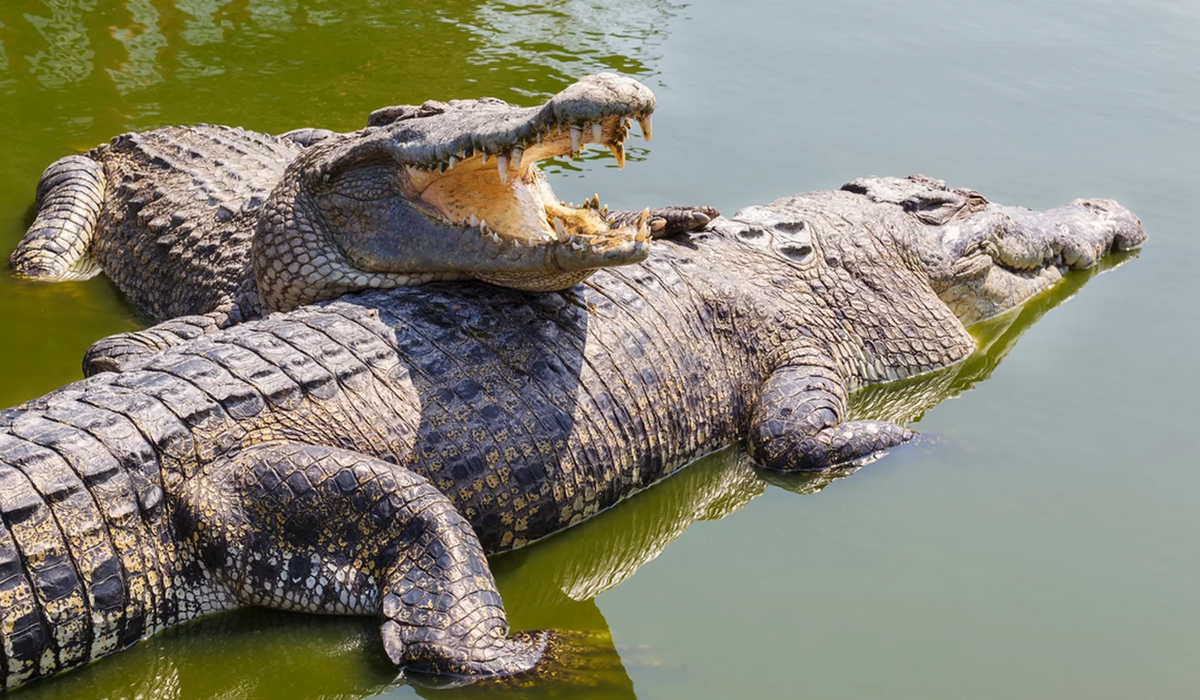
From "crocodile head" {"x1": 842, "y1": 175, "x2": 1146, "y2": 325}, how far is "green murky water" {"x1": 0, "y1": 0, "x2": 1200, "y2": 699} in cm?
21

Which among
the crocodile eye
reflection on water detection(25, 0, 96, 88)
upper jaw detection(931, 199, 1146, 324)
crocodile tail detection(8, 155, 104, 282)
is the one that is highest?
the crocodile eye

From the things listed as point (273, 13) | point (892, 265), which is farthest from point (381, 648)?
point (273, 13)

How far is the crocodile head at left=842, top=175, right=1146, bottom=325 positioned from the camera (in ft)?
18.7

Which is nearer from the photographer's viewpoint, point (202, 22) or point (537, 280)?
point (537, 280)

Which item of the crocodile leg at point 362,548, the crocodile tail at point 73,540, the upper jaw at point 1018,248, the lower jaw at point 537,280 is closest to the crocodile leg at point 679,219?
the lower jaw at point 537,280

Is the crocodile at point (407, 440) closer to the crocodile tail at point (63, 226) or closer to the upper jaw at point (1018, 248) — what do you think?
the upper jaw at point (1018, 248)

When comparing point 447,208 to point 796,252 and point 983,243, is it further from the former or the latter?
point 983,243

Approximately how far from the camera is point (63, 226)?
6.14 meters

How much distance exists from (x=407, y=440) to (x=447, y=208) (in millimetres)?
903

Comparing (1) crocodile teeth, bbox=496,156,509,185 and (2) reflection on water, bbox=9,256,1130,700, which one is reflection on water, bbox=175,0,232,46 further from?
(2) reflection on water, bbox=9,256,1130,700

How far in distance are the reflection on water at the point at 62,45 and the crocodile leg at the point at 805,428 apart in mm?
6147

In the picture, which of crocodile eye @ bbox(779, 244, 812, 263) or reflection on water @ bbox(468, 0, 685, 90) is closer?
crocodile eye @ bbox(779, 244, 812, 263)

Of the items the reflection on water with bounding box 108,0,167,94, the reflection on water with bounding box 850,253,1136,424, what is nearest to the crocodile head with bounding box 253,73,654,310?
the reflection on water with bounding box 850,253,1136,424

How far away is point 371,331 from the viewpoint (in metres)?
3.77
